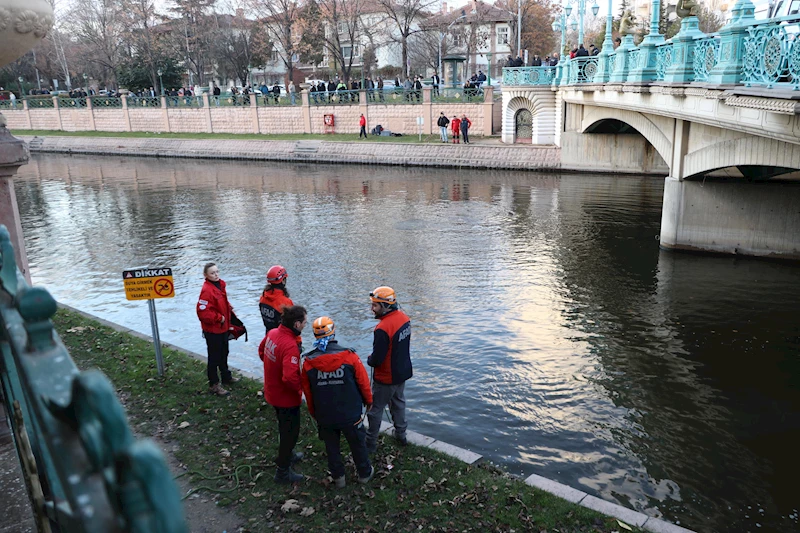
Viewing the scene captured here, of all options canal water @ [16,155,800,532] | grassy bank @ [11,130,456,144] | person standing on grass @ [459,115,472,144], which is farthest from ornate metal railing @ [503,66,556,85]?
canal water @ [16,155,800,532]

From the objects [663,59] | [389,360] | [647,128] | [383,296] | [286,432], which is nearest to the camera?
[286,432]

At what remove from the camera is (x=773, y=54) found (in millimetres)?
10242

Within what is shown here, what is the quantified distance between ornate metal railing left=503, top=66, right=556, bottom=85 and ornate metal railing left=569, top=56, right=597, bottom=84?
25.2 feet

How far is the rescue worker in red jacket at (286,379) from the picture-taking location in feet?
21.0

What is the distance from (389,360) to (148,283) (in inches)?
154

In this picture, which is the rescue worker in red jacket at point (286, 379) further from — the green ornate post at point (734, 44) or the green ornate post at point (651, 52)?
the green ornate post at point (651, 52)

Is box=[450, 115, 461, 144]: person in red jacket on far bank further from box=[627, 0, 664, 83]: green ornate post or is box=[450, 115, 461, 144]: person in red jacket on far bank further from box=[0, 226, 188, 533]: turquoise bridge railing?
box=[0, 226, 188, 533]: turquoise bridge railing

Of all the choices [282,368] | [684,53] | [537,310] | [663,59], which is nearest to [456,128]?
[663,59]

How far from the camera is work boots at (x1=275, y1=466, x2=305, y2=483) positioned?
6.69 metres

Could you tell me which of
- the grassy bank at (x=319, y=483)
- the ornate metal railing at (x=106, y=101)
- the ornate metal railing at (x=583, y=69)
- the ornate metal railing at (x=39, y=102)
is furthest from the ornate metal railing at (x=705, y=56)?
the ornate metal railing at (x=39, y=102)

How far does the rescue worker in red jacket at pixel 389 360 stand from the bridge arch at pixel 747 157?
33.7 feet

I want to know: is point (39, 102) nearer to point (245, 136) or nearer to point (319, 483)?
point (245, 136)

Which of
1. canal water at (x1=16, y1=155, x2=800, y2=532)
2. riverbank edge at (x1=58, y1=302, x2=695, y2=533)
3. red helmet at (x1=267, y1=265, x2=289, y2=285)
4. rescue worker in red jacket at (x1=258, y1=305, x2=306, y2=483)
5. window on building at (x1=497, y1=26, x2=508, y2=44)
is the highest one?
window on building at (x1=497, y1=26, x2=508, y2=44)

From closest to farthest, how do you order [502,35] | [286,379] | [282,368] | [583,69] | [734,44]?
[286,379] < [282,368] < [734,44] < [583,69] < [502,35]
